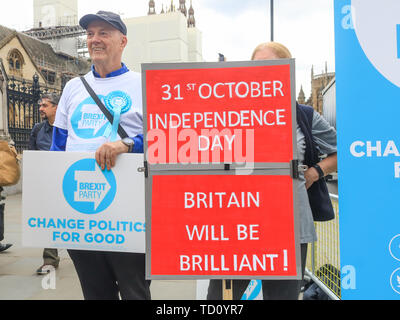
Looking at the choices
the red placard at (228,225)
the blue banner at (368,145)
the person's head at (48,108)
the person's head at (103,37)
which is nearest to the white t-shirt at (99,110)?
the person's head at (103,37)

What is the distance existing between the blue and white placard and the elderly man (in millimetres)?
82

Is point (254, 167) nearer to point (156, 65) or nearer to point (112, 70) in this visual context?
point (156, 65)

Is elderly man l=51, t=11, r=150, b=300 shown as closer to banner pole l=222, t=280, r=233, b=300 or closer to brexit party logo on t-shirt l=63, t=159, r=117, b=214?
brexit party logo on t-shirt l=63, t=159, r=117, b=214

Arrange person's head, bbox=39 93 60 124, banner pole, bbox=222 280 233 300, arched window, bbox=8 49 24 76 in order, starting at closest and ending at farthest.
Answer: banner pole, bbox=222 280 233 300
person's head, bbox=39 93 60 124
arched window, bbox=8 49 24 76

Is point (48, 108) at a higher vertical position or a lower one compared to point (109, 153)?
higher

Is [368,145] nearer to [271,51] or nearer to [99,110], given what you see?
[271,51]

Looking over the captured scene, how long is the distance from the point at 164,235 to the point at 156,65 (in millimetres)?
758

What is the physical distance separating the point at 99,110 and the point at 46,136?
2.56 meters

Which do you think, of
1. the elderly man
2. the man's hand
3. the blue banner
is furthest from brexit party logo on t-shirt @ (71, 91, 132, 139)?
the blue banner

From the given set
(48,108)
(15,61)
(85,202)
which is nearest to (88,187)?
(85,202)

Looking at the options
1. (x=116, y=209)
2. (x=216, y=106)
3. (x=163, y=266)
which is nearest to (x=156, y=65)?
(x=216, y=106)

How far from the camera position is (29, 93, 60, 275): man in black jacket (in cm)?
427

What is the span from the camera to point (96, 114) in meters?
2.02

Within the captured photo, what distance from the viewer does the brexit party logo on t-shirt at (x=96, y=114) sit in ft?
6.57
